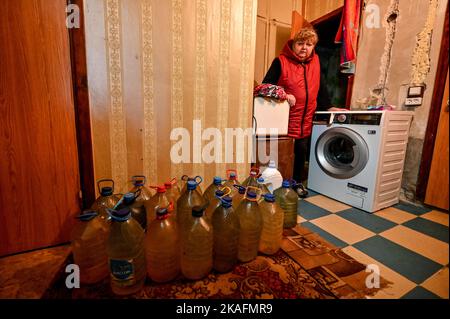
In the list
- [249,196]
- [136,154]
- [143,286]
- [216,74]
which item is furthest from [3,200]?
[216,74]

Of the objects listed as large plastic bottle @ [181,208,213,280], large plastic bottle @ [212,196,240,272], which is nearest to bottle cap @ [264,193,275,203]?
large plastic bottle @ [212,196,240,272]

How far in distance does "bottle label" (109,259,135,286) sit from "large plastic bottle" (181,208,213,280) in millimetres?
188

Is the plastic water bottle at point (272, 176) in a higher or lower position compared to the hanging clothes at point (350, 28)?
lower

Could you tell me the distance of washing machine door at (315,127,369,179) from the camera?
5.07 ft

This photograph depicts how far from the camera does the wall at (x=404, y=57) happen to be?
1.56 meters

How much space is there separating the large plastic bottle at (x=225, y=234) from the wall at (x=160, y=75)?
504mm

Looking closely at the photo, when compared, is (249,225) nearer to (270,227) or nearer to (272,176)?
(270,227)

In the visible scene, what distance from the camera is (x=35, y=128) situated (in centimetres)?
94

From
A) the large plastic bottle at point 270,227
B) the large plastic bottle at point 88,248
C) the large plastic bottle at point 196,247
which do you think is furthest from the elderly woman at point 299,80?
the large plastic bottle at point 88,248

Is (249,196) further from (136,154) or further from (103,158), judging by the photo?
(103,158)

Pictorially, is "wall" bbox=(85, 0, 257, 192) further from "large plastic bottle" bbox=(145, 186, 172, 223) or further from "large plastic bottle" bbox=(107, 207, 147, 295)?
"large plastic bottle" bbox=(107, 207, 147, 295)

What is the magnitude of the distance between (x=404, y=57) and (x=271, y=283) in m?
1.99

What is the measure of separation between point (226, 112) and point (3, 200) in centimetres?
117

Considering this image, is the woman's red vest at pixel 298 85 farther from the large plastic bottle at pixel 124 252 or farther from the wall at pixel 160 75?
the large plastic bottle at pixel 124 252
